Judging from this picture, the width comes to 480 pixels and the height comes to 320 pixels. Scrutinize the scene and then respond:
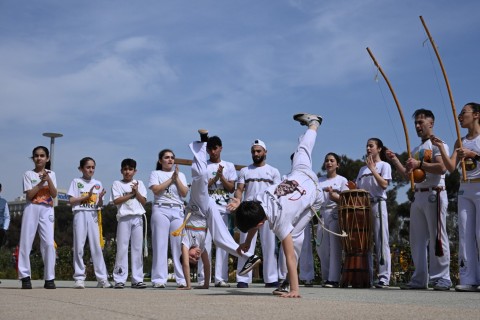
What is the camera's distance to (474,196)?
27.3ft

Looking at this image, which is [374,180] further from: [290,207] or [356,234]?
[290,207]

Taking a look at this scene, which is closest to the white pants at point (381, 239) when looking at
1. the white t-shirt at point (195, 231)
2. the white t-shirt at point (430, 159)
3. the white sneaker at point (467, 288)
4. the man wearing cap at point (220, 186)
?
the white t-shirt at point (430, 159)

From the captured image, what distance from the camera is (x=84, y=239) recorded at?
10117 millimetres

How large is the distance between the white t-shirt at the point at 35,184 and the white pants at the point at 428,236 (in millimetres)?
5254

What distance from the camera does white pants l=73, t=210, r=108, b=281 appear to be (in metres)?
10.1

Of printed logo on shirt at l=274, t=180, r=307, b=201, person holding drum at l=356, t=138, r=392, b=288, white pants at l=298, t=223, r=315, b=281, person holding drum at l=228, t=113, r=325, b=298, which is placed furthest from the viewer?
white pants at l=298, t=223, r=315, b=281

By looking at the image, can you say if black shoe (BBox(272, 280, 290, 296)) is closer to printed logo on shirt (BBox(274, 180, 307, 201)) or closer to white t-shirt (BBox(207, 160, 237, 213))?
printed logo on shirt (BBox(274, 180, 307, 201))

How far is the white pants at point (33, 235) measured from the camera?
9273 millimetres

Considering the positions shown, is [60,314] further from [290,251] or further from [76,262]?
[76,262]

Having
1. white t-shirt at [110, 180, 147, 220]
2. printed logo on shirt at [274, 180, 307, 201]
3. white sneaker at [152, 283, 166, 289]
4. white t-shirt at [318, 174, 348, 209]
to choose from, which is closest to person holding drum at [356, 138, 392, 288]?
white t-shirt at [318, 174, 348, 209]

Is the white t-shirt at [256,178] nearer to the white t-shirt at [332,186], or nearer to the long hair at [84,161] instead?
the white t-shirt at [332,186]

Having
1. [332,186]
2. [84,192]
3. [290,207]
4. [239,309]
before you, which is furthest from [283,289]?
[84,192]

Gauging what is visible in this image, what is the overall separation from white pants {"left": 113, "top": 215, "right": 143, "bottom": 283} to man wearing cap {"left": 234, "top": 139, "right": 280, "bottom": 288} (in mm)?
1664

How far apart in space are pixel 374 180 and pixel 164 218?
3.35 m
